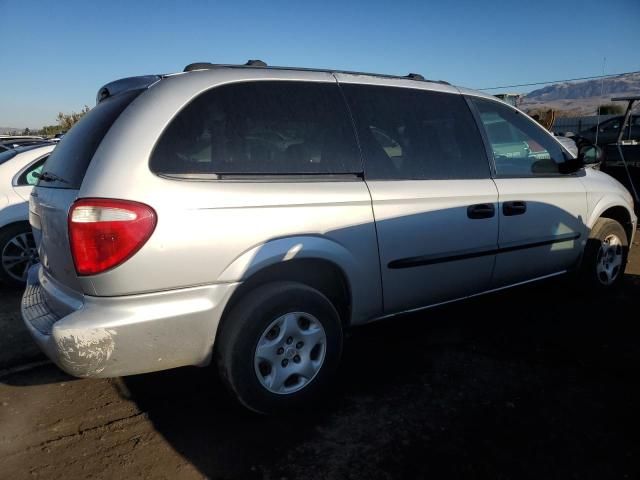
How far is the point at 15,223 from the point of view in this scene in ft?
15.6

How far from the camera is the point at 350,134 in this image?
106 inches

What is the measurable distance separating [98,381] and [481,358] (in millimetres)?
2464

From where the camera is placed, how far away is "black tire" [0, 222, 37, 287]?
4703mm

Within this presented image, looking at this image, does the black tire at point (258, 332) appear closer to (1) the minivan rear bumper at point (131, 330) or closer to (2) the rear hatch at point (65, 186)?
(1) the minivan rear bumper at point (131, 330)

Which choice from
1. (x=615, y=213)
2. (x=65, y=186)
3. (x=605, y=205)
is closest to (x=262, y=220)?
(x=65, y=186)

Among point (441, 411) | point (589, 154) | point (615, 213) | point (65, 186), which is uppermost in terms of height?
point (65, 186)

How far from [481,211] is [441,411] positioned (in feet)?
4.25

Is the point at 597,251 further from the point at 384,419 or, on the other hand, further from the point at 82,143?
the point at 82,143

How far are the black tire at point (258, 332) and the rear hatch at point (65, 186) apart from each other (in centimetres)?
71

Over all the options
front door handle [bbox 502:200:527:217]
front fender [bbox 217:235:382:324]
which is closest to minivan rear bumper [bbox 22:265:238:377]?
front fender [bbox 217:235:382:324]

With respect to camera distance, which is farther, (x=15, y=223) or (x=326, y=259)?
(x=15, y=223)

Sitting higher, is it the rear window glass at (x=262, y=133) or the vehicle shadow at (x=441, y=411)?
the rear window glass at (x=262, y=133)

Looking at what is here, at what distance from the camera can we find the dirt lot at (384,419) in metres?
2.15

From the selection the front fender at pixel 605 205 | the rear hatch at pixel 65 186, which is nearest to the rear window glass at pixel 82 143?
the rear hatch at pixel 65 186
